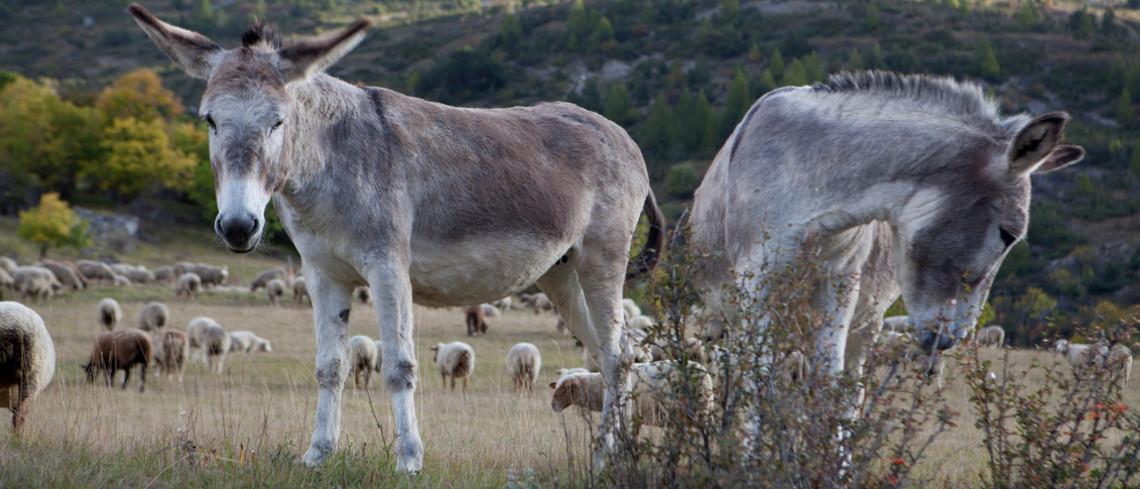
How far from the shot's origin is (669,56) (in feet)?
381

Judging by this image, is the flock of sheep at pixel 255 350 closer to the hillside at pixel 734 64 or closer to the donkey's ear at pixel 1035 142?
the donkey's ear at pixel 1035 142

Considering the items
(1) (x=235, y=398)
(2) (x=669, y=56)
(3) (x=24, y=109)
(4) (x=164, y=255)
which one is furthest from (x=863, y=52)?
(1) (x=235, y=398)

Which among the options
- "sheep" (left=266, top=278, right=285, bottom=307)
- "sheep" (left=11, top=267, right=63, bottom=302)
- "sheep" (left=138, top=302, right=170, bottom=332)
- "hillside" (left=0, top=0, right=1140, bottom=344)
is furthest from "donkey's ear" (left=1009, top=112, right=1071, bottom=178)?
"sheep" (left=266, top=278, right=285, bottom=307)

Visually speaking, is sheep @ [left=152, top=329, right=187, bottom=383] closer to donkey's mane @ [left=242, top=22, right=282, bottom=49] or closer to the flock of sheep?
the flock of sheep

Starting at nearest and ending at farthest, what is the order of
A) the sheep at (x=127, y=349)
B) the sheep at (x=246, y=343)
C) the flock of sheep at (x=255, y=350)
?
the flock of sheep at (x=255, y=350), the sheep at (x=127, y=349), the sheep at (x=246, y=343)

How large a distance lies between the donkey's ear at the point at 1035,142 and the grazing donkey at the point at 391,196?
187 centimetres

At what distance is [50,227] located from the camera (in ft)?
160

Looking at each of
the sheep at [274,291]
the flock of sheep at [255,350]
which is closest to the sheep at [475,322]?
the flock of sheep at [255,350]

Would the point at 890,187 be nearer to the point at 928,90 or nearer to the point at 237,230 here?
the point at 928,90

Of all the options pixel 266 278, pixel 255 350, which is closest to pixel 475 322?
pixel 255 350

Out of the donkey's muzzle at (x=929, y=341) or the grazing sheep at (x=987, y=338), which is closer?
the donkey's muzzle at (x=929, y=341)

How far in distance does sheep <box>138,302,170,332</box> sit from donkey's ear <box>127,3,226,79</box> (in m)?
19.6

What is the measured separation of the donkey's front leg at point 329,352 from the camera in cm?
462

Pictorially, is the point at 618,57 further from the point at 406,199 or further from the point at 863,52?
the point at 406,199
